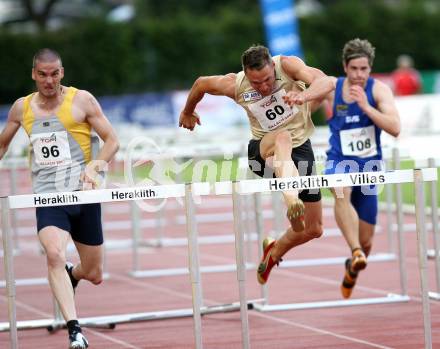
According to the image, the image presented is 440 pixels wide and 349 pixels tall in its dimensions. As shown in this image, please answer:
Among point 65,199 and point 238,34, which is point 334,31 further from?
point 65,199

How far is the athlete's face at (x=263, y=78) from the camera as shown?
802 cm

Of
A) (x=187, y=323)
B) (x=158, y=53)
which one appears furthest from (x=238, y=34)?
(x=187, y=323)

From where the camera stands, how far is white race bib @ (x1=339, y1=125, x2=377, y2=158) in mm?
9914

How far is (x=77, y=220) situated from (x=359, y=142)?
269 centimetres

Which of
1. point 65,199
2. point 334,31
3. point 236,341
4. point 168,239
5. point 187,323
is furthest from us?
point 334,31

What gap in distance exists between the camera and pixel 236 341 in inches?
341

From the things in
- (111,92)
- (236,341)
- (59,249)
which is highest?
(111,92)

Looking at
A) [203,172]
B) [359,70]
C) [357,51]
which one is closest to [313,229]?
[359,70]

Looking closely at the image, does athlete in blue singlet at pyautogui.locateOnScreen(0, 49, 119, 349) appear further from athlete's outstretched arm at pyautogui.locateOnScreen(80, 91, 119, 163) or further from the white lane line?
the white lane line

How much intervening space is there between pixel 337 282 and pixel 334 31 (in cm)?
3018

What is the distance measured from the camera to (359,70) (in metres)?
9.82

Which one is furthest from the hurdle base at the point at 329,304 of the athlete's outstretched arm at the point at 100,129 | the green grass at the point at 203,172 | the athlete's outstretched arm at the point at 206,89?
the athlete's outstretched arm at the point at 100,129

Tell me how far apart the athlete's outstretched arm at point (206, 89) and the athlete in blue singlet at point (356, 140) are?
57.8 inches

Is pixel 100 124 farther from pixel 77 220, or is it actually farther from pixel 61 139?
pixel 77 220
